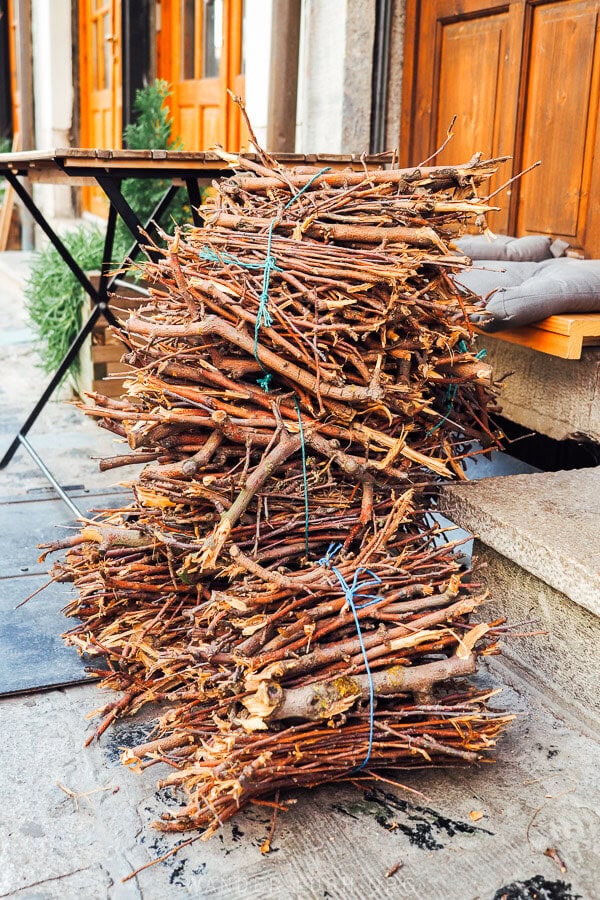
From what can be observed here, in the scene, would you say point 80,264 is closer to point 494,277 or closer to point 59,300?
point 59,300

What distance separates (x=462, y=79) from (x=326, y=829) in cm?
413

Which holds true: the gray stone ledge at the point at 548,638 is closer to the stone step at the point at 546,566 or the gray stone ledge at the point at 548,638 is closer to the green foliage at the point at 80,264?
the stone step at the point at 546,566

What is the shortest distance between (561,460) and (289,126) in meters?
2.72

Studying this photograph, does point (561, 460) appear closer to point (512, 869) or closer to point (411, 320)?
point (411, 320)

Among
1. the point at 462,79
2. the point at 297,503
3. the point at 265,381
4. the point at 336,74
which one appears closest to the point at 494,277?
the point at 265,381

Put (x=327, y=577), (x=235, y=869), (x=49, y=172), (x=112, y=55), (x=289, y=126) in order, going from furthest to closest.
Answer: (x=112, y=55), (x=289, y=126), (x=49, y=172), (x=327, y=577), (x=235, y=869)

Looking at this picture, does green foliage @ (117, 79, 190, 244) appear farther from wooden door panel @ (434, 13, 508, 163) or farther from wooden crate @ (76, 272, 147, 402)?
wooden door panel @ (434, 13, 508, 163)

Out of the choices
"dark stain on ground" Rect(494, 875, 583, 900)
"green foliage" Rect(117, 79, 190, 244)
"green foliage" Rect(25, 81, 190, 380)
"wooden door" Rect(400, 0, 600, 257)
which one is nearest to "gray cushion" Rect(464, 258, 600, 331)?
"wooden door" Rect(400, 0, 600, 257)

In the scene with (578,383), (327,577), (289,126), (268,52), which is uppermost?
(268,52)

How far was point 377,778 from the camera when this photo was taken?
7.48 ft

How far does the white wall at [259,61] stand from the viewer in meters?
5.80

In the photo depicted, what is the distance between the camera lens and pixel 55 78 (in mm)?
11875

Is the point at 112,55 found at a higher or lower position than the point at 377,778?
higher

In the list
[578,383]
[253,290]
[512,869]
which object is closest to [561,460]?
[578,383]
